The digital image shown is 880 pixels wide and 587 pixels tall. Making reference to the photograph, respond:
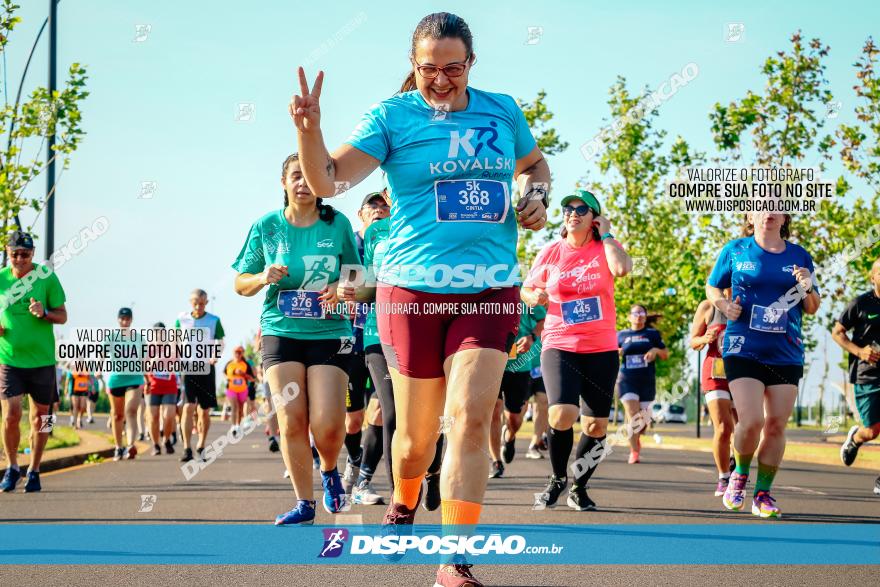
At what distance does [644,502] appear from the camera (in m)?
9.84

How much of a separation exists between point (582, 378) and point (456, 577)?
15.0 ft

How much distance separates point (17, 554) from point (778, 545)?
14.0 feet

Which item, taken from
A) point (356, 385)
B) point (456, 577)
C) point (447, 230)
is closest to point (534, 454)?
point (356, 385)

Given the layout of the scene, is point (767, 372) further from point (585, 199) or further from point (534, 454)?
point (534, 454)

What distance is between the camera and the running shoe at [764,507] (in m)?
8.38

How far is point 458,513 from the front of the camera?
4523mm

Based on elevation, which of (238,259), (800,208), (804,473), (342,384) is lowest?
(804,473)

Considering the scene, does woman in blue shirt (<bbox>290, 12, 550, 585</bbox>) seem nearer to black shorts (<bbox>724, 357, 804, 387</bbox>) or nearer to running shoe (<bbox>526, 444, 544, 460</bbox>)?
black shorts (<bbox>724, 357, 804, 387</bbox>)

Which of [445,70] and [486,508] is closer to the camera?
[445,70]

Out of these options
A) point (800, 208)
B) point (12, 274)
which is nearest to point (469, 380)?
point (12, 274)

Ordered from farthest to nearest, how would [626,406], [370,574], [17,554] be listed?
[626,406]
[17,554]
[370,574]

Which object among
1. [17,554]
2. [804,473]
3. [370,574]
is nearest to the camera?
[370,574]

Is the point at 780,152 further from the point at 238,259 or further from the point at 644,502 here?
the point at 238,259

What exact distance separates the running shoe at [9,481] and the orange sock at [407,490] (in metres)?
6.44
